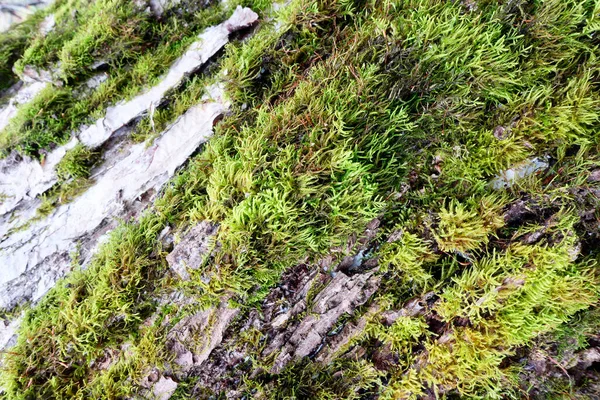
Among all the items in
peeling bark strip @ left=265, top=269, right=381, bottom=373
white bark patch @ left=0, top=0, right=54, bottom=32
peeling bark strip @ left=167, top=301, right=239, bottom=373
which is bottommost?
peeling bark strip @ left=265, top=269, right=381, bottom=373

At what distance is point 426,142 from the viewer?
300cm

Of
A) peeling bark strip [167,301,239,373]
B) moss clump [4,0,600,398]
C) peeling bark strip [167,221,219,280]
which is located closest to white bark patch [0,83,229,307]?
moss clump [4,0,600,398]

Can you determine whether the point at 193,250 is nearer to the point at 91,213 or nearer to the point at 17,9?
the point at 91,213

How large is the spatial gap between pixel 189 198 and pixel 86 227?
1.04 m

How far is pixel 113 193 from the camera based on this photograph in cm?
323

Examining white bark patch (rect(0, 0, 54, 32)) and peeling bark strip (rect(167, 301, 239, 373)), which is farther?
white bark patch (rect(0, 0, 54, 32))

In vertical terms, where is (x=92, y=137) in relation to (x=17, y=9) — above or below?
below

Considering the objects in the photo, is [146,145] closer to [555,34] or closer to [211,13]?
[211,13]

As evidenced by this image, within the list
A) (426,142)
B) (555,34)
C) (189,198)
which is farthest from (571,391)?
(189,198)

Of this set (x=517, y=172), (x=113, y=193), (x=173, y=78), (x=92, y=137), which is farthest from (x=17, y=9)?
(x=517, y=172)

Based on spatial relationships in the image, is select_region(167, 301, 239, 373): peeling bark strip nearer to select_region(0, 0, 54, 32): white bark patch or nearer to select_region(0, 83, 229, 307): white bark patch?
select_region(0, 83, 229, 307): white bark patch

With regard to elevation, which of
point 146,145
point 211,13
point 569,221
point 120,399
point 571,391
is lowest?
point 571,391

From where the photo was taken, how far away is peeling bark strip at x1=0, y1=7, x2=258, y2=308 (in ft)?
10.3

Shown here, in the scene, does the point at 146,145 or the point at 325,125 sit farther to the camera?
the point at 146,145
